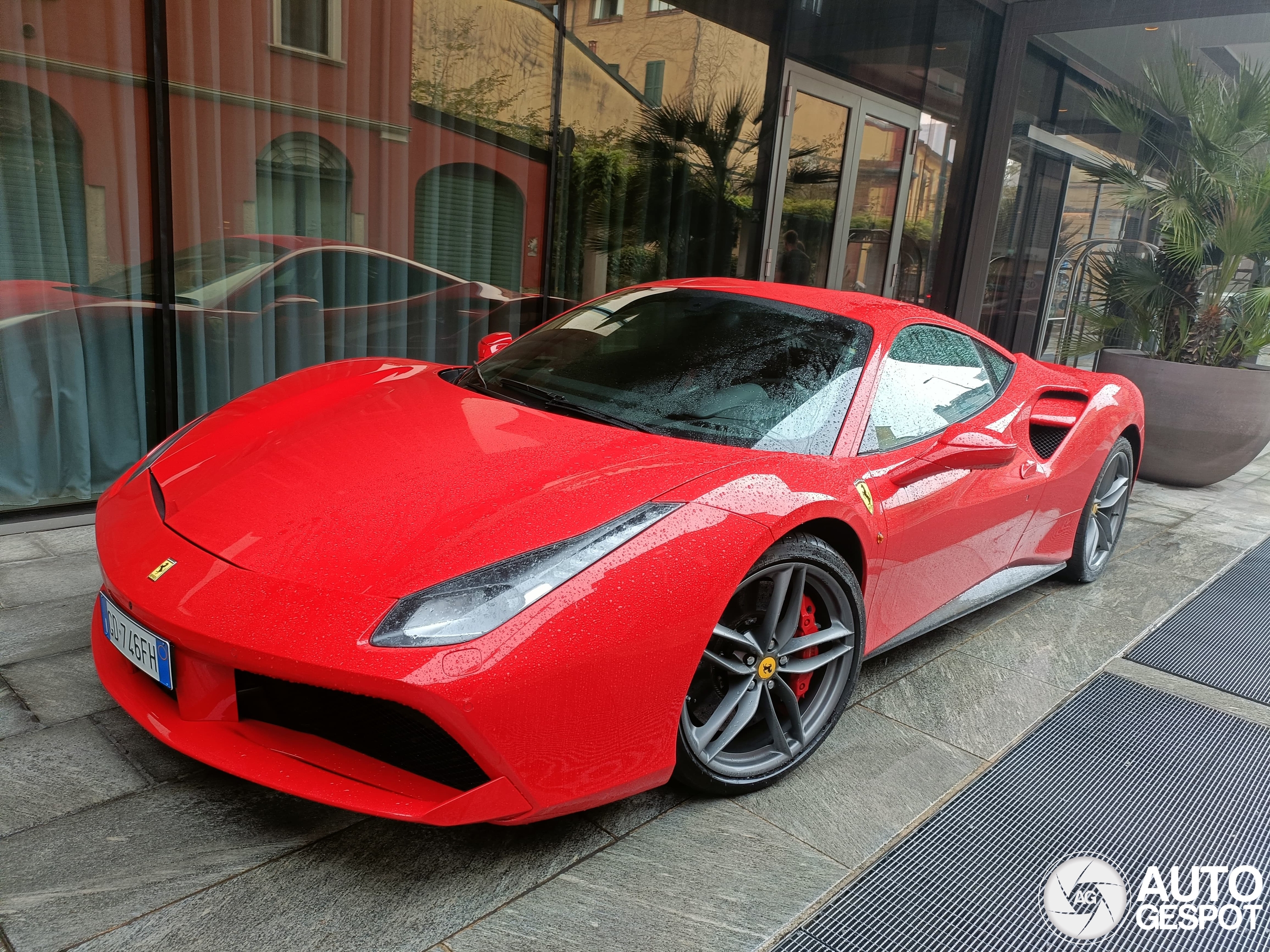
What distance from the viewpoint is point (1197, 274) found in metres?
6.69

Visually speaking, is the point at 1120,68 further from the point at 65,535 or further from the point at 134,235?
the point at 65,535

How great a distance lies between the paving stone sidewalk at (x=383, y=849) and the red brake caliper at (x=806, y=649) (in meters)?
0.22

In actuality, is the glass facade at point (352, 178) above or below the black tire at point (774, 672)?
above

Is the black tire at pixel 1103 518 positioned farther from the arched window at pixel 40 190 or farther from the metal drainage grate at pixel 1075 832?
the arched window at pixel 40 190

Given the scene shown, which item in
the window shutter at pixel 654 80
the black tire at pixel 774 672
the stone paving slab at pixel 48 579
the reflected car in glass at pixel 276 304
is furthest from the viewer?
the window shutter at pixel 654 80

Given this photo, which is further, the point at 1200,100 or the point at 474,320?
the point at 1200,100

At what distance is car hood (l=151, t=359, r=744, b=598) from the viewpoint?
1.82 meters

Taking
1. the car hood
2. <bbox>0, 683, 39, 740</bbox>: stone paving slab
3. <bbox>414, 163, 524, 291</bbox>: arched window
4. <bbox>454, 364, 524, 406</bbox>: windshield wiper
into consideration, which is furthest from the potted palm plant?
<bbox>0, 683, 39, 740</bbox>: stone paving slab

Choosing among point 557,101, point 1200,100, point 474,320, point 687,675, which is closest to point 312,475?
point 687,675

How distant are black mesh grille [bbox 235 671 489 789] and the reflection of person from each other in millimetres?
6154

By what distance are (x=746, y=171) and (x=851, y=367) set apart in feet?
15.7

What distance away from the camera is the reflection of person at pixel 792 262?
7438 millimetres

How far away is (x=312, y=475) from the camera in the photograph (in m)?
2.13

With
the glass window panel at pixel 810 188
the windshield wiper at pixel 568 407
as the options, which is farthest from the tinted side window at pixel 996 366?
the glass window panel at pixel 810 188
